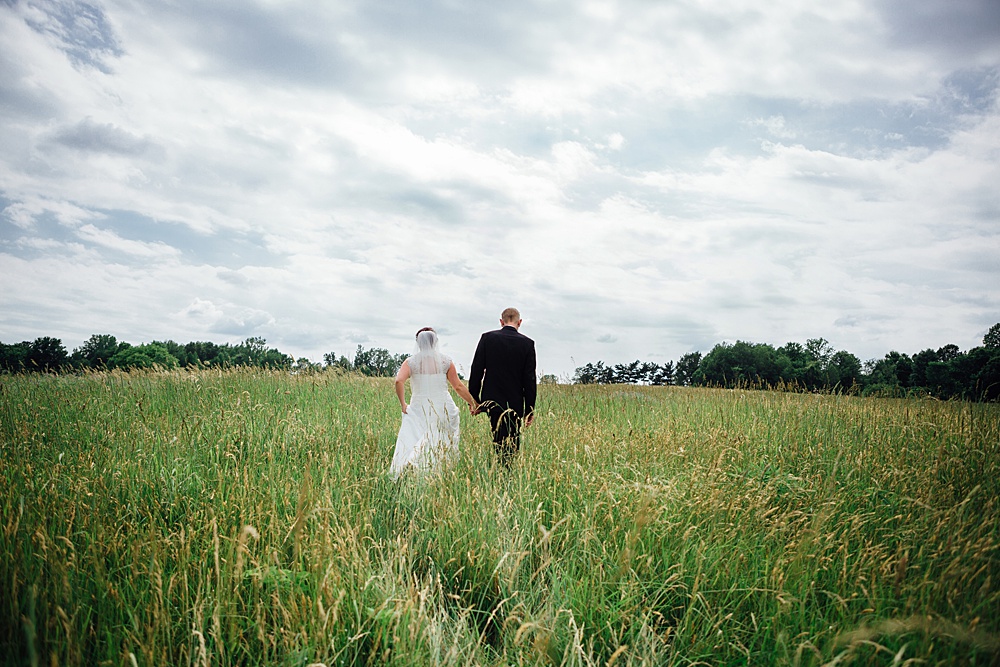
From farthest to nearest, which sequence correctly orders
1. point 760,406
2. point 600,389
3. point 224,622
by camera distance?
point 600,389 < point 760,406 < point 224,622

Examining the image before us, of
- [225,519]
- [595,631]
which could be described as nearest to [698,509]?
[595,631]

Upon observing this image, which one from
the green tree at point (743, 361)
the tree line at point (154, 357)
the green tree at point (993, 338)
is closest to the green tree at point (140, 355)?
the tree line at point (154, 357)

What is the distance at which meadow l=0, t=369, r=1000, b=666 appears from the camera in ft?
8.93

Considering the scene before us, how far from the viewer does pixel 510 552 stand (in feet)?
10.0

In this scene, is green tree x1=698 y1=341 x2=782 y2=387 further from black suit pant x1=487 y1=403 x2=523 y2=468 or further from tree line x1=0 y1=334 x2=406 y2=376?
black suit pant x1=487 y1=403 x2=523 y2=468

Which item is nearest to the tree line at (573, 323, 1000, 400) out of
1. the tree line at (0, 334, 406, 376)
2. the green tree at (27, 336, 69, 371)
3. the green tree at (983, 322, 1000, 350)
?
the green tree at (983, 322, 1000, 350)

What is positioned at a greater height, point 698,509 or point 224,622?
point 698,509

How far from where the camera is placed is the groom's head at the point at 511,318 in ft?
24.2

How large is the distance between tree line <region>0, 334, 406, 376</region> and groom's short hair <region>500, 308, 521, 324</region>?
18.6 ft

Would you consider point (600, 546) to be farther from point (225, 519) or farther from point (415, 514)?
point (225, 519)

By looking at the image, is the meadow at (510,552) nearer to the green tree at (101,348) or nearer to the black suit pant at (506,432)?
the black suit pant at (506,432)

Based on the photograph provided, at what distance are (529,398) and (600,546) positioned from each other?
11.9 feet

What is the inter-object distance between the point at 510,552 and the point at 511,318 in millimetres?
4592

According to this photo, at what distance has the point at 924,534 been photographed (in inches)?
165
